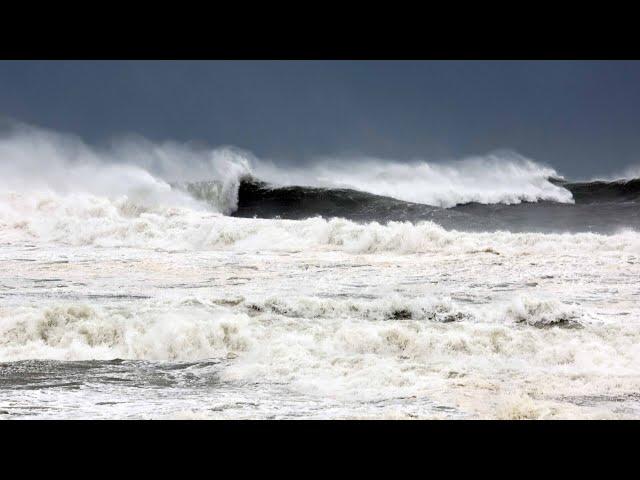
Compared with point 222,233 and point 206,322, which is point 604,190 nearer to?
point 222,233

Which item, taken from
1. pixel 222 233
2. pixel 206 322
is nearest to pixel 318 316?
pixel 206 322

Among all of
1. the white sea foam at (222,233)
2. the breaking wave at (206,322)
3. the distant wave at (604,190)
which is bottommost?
the breaking wave at (206,322)

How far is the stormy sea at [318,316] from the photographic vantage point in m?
3.39

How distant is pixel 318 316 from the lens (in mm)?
5559

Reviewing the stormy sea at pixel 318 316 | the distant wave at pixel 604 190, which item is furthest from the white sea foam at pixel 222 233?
the distant wave at pixel 604 190

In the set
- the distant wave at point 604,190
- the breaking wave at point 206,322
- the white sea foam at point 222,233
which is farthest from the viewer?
the distant wave at point 604,190

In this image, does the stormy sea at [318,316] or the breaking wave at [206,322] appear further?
the breaking wave at [206,322]

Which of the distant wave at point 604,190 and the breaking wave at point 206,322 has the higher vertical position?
the distant wave at point 604,190

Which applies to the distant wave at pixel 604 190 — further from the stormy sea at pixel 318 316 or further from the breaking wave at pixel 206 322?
the breaking wave at pixel 206 322

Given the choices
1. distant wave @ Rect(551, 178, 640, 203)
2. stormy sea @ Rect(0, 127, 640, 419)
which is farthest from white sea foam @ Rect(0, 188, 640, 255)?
distant wave @ Rect(551, 178, 640, 203)

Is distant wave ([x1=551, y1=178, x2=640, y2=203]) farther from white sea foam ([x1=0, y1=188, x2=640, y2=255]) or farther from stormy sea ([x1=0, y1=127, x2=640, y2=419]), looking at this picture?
white sea foam ([x1=0, y1=188, x2=640, y2=255])

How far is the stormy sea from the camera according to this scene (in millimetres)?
3391
